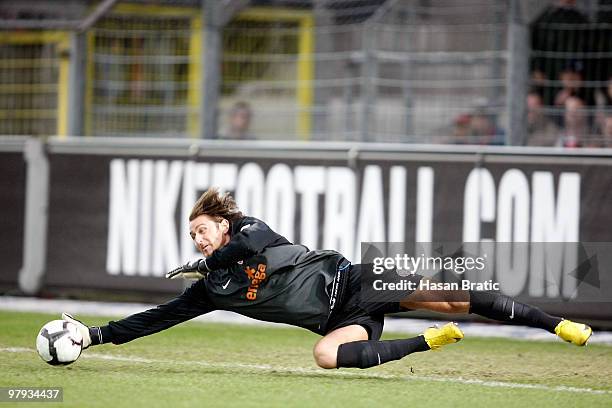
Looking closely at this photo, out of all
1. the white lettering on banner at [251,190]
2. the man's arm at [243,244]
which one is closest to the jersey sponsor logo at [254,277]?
the man's arm at [243,244]

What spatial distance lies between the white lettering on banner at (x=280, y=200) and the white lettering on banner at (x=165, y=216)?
0.94m

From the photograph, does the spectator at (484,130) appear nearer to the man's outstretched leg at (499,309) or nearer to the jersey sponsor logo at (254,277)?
the man's outstretched leg at (499,309)

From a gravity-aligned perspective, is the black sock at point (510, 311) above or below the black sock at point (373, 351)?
above

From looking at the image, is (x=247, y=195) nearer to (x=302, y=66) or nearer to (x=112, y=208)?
(x=112, y=208)

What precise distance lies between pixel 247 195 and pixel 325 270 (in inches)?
155

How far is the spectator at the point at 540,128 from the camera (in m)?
11.3

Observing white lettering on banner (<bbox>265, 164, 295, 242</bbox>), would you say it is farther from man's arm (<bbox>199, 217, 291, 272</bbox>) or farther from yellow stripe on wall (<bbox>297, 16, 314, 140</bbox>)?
man's arm (<bbox>199, 217, 291, 272</bbox>)

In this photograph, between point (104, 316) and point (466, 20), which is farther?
point (466, 20)

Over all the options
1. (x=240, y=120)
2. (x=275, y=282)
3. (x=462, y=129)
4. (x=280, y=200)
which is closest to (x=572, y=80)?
(x=462, y=129)

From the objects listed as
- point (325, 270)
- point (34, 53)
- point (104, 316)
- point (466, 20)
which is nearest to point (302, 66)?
point (466, 20)

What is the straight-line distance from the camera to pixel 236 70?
46.0 feet

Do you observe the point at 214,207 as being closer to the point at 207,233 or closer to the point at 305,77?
the point at 207,233

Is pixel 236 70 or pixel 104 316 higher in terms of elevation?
pixel 236 70

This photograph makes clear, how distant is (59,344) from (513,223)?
15.0 ft
